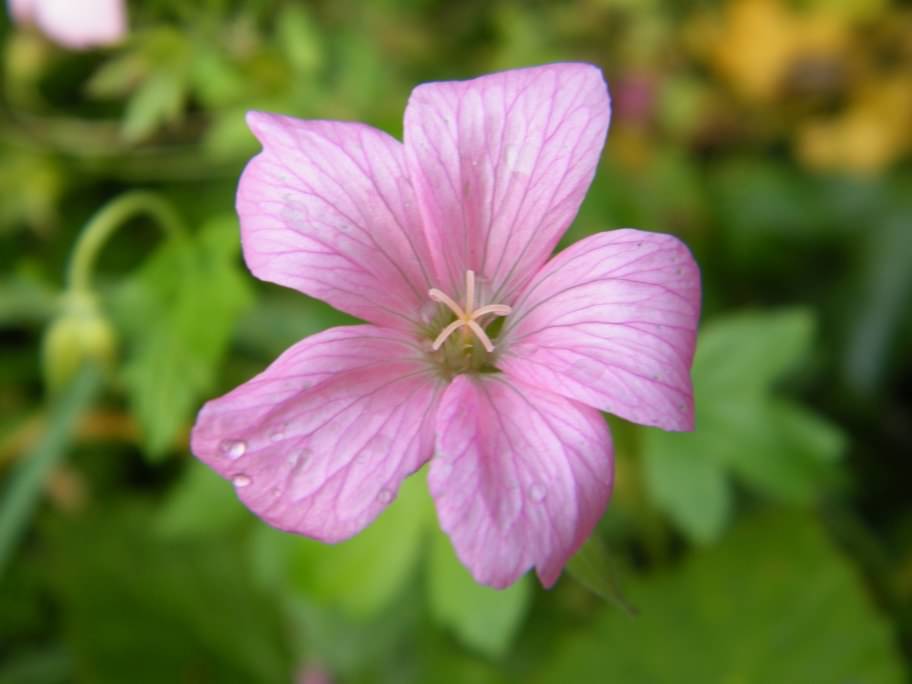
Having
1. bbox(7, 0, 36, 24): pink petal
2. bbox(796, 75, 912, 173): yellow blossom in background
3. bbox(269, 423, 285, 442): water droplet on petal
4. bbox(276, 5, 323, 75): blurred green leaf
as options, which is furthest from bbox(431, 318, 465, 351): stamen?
bbox(796, 75, 912, 173): yellow blossom in background

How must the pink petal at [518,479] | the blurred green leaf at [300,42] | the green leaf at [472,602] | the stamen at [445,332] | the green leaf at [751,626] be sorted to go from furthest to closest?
the green leaf at [751,626] < the blurred green leaf at [300,42] < the green leaf at [472,602] < the stamen at [445,332] < the pink petal at [518,479]

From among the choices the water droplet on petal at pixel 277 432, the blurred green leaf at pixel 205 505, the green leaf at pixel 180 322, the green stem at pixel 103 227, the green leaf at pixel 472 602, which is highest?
the water droplet on petal at pixel 277 432

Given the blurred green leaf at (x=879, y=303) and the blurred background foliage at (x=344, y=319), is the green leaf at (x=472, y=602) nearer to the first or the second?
the blurred background foliage at (x=344, y=319)

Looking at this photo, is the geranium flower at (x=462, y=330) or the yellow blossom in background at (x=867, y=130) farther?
the yellow blossom in background at (x=867, y=130)

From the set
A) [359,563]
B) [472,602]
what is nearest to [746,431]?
[472,602]

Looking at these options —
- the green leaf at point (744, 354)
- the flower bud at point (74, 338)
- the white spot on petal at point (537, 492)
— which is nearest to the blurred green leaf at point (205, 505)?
the flower bud at point (74, 338)

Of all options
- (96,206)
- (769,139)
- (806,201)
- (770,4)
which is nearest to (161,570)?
(96,206)

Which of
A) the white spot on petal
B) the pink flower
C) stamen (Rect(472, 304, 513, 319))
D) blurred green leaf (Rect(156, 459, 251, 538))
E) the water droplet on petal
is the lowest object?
blurred green leaf (Rect(156, 459, 251, 538))

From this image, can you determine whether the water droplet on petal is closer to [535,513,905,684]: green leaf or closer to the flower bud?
the flower bud
